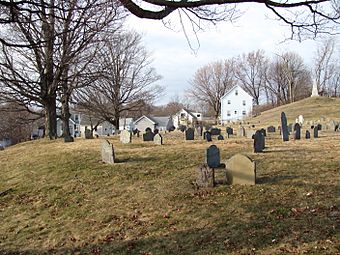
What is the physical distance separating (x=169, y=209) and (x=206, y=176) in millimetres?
1362

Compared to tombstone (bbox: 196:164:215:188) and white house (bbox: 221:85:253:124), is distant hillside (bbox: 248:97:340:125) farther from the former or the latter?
tombstone (bbox: 196:164:215:188)

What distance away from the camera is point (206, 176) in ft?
29.1

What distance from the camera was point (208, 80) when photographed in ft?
262

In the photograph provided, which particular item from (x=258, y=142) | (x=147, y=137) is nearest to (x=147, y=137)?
(x=147, y=137)

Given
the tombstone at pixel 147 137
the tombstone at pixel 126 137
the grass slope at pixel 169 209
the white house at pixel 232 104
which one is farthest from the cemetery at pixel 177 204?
the white house at pixel 232 104

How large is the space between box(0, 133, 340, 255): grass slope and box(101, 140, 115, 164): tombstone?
0.32m

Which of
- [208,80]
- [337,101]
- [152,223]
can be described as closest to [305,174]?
[152,223]

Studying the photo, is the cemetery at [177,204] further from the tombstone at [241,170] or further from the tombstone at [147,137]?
the tombstone at [147,137]

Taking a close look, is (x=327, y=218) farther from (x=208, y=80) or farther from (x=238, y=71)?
(x=238, y=71)

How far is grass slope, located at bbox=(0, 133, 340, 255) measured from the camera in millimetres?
Result: 6309

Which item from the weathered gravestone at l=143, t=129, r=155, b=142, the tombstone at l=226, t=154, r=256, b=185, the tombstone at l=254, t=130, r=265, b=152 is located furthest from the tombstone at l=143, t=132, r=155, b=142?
the tombstone at l=226, t=154, r=256, b=185

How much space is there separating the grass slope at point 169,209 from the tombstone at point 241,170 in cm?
24

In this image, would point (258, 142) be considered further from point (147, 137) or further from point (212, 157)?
point (147, 137)

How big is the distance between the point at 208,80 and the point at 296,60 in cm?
1952
